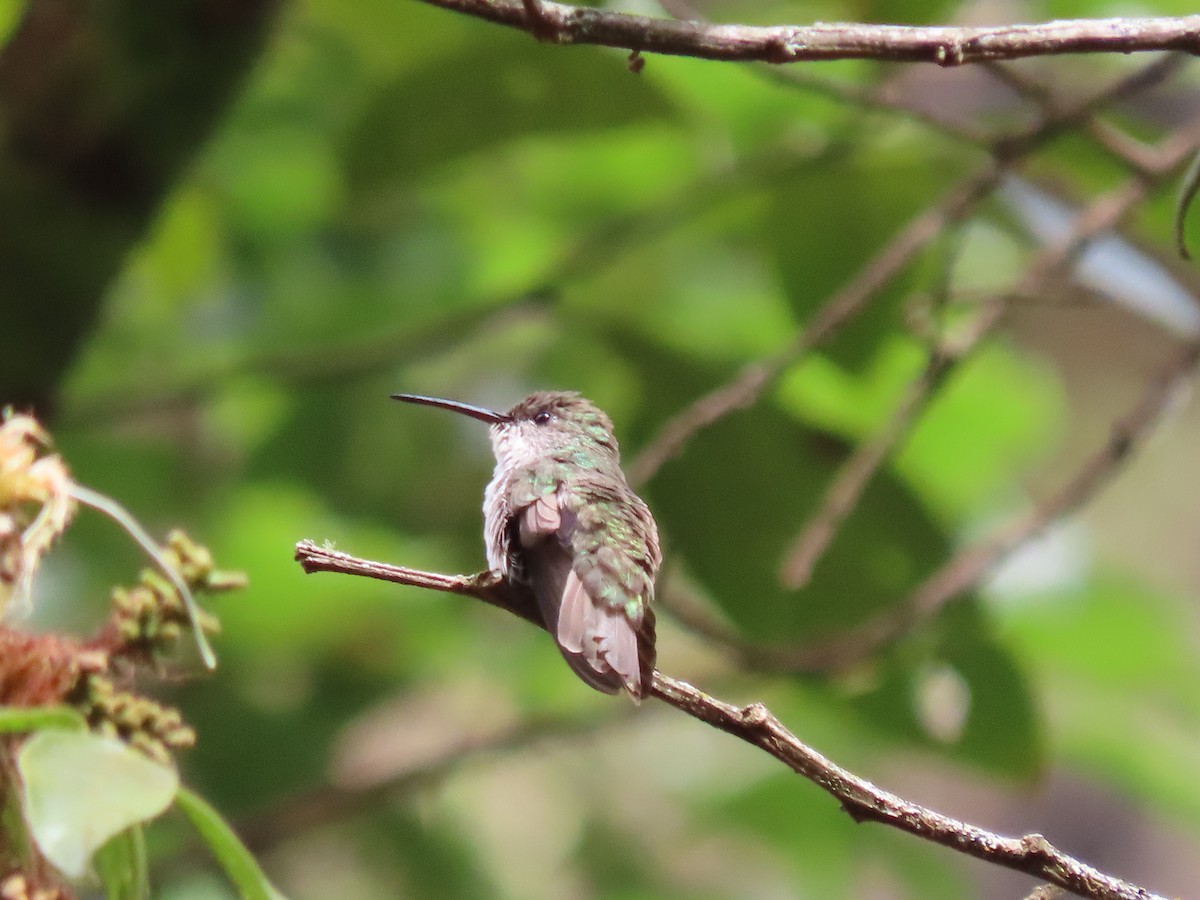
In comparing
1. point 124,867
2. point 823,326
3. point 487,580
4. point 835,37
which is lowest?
point 124,867

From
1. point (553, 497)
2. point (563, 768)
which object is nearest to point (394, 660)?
point (553, 497)

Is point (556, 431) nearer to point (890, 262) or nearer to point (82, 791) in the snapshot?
point (890, 262)

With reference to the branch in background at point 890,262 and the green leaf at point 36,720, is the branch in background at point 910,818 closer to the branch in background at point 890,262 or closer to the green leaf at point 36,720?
the green leaf at point 36,720

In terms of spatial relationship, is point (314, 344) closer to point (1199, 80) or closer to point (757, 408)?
point (757, 408)

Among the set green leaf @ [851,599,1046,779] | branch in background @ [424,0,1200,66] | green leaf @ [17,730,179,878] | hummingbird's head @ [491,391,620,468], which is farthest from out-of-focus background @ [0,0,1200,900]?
green leaf @ [17,730,179,878]

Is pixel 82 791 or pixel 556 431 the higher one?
pixel 556 431

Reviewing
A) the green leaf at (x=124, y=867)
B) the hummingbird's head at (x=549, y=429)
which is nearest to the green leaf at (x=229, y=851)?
the green leaf at (x=124, y=867)

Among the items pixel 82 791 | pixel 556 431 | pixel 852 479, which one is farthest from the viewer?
pixel 556 431

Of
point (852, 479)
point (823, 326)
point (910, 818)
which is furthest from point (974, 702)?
point (910, 818)
